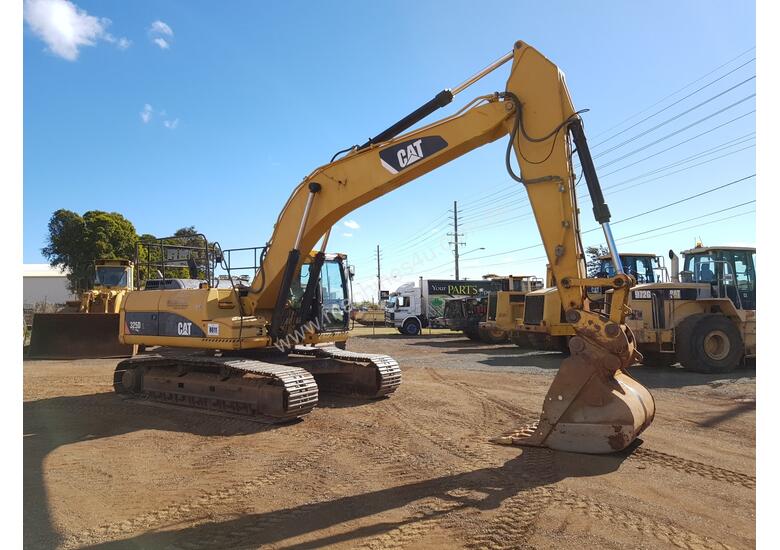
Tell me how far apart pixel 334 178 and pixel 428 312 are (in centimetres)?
2375

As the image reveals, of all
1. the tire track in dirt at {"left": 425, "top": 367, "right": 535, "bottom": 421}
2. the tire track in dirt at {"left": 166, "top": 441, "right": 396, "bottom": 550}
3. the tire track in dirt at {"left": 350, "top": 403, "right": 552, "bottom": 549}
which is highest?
the tire track in dirt at {"left": 350, "top": 403, "right": 552, "bottom": 549}

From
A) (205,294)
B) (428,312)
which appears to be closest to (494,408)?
(205,294)

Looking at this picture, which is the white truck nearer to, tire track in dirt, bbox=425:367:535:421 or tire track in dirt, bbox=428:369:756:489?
tire track in dirt, bbox=425:367:535:421

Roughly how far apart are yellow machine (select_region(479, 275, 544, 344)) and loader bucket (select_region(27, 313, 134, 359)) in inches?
489

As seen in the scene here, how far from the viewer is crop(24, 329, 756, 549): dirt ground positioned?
3.82m

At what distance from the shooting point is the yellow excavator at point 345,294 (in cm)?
537

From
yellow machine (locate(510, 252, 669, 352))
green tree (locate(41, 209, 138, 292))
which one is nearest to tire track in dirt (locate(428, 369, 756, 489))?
yellow machine (locate(510, 252, 669, 352))

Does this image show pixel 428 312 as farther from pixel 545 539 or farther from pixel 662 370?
pixel 545 539

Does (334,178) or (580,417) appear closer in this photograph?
(580,417)

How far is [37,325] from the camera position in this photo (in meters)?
14.3

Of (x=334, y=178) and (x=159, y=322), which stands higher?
(x=334, y=178)

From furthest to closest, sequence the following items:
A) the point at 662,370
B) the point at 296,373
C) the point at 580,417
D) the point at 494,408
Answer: the point at 662,370
the point at 494,408
the point at 296,373
the point at 580,417

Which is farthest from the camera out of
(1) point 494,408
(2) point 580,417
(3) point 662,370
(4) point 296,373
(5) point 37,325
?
(5) point 37,325

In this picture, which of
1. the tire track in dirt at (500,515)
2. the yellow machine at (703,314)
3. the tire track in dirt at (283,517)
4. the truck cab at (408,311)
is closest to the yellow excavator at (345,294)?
the tire track in dirt at (500,515)
